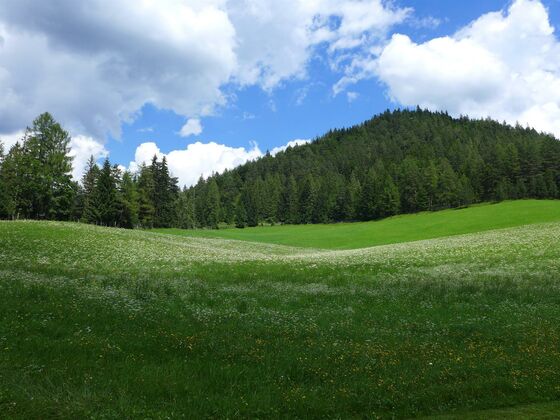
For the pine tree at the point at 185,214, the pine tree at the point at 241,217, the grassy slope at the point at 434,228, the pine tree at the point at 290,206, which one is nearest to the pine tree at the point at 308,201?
the pine tree at the point at 290,206

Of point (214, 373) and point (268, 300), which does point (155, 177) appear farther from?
point (214, 373)

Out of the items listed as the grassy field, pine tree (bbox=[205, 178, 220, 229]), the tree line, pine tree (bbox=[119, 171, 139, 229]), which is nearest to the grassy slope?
pine tree (bbox=[119, 171, 139, 229])

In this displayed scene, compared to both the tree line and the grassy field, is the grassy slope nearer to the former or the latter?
the tree line

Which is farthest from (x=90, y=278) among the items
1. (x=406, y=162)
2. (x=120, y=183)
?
(x=406, y=162)

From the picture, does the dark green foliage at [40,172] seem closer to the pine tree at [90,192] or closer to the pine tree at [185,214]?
the pine tree at [90,192]

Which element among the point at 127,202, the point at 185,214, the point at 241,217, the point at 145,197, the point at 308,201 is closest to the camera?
the point at 127,202

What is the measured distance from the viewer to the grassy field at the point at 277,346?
8.78m

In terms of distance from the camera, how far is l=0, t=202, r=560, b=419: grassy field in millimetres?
8781

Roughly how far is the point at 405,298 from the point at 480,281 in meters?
6.98

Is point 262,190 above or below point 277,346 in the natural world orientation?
above

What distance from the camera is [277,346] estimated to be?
12727 mm

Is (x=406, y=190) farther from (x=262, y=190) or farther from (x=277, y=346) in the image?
(x=277, y=346)

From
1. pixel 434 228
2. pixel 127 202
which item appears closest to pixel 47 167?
pixel 127 202

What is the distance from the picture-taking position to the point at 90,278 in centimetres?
2308
